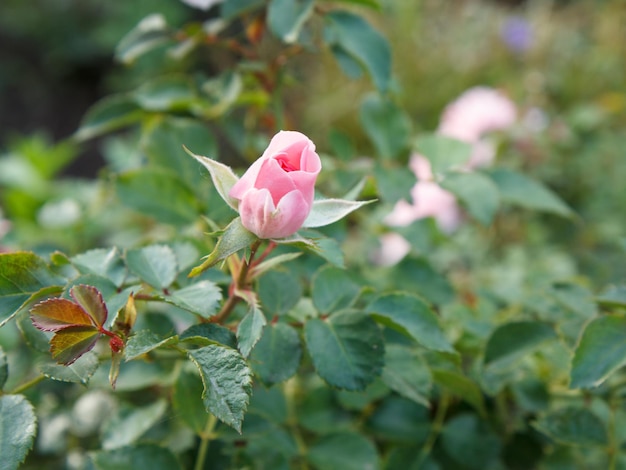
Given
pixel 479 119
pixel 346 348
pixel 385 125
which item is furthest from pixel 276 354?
pixel 479 119

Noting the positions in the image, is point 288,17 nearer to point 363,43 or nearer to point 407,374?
point 363,43

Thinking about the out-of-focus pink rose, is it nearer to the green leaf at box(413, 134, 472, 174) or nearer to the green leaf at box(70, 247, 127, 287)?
the green leaf at box(413, 134, 472, 174)

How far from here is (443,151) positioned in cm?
66

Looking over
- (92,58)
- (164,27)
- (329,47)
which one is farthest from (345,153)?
(92,58)

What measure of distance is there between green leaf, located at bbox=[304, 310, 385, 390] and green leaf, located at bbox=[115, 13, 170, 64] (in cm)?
37

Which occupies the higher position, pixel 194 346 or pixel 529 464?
pixel 194 346

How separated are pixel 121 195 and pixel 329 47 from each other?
27 centimetres

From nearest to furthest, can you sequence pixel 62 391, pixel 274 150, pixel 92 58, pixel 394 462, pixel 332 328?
pixel 274 150 → pixel 332 328 → pixel 394 462 → pixel 62 391 → pixel 92 58

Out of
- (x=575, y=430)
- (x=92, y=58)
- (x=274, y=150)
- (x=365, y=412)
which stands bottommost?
(x=92, y=58)

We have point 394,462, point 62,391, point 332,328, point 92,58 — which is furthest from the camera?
point 92,58

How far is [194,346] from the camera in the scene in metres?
0.39

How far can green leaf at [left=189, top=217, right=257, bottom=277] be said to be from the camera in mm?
337

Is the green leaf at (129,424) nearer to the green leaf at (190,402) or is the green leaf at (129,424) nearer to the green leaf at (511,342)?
the green leaf at (190,402)

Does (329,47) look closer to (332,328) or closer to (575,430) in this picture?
(332,328)
